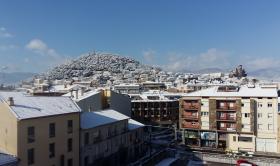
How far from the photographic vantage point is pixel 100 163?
202 ft

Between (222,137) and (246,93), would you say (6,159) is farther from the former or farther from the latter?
(246,93)

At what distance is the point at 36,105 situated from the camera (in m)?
48.7

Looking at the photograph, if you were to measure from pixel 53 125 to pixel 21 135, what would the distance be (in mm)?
5963

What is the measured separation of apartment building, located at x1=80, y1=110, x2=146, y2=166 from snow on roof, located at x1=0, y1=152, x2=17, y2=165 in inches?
580

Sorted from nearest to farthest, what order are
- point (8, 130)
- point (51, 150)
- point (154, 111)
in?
point (8, 130) → point (51, 150) → point (154, 111)

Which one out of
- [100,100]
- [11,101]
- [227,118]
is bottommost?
[227,118]

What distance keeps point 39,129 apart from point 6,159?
20.2 feet

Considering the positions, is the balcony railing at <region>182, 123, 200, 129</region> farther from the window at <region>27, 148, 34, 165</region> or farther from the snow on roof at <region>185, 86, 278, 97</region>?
the window at <region>27, 148, 34, 165</region>

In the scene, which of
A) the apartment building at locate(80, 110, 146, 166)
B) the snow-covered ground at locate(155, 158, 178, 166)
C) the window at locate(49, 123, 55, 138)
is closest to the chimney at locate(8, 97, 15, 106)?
the window at locate(49, 123, 55, 138)

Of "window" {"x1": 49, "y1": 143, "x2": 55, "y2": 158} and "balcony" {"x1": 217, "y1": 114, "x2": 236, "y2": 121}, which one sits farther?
"balcony" {"x1": 217, "y1": 114, "x2": 236, "y2": 121}

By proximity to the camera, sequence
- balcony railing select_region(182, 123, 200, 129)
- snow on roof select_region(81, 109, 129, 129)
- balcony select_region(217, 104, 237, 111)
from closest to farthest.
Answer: snow on roof select_region(81, 109, 129, 129)
balcony select_region(217, 104, 237, 111)
balcony railing select_region(182, 123, 200, 129)

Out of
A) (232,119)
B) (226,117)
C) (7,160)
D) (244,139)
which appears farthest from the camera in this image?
(226,117)

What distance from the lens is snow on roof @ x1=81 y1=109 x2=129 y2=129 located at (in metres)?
59.5

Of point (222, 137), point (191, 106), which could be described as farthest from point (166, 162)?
point (191, 106)
